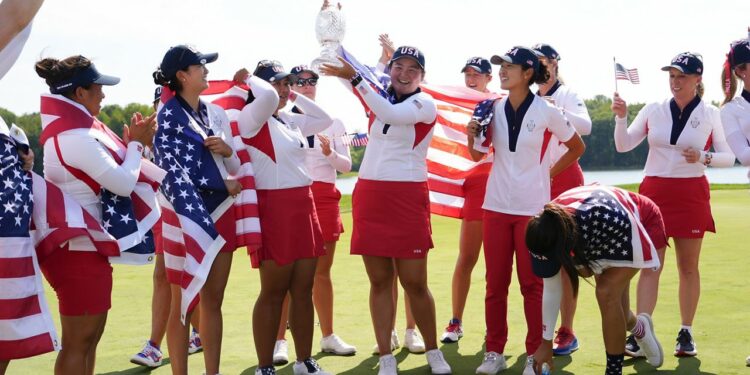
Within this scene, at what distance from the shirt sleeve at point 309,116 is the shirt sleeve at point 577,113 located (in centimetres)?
174

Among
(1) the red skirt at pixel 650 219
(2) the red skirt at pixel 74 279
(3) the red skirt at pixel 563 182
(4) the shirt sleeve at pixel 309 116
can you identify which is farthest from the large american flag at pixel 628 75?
(2) the red skirt at pixel 74 279

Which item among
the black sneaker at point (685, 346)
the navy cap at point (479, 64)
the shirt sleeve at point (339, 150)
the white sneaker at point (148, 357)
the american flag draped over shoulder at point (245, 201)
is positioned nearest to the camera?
the american flag draped over shoulder at point (245, 201)

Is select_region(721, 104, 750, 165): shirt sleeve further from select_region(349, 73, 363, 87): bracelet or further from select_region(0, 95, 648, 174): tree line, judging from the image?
select_region(0, 95, 648, 174): tree line

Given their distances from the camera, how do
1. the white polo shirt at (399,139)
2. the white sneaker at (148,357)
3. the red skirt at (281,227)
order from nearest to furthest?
the red skirt at (281,227) < the white polo shirt at (399,139) < the white sneaker at (148,357)

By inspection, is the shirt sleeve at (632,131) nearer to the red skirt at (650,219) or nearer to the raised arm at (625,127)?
the raised arm at (625,127)

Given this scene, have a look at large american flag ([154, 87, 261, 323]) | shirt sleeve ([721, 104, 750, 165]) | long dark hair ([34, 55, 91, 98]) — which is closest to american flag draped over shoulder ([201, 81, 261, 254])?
large american flag ([154, 87, 261, 323])

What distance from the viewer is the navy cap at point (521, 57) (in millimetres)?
6195

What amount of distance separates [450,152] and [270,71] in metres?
1.93

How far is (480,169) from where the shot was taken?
7.21 meters

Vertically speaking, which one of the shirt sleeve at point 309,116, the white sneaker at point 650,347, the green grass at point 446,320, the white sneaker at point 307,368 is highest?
the shirt sleeve at point 309,116

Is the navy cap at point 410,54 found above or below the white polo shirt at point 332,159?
above

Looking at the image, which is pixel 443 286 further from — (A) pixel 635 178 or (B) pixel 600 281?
(A) pixel 635 178

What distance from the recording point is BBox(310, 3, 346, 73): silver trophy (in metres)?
6.59

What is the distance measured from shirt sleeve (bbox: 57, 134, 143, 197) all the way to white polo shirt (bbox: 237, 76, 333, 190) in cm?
125
